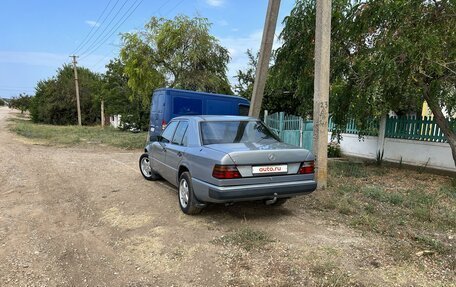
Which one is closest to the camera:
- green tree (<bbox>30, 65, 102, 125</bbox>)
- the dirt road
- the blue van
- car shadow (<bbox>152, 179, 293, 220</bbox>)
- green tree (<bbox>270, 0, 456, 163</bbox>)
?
the dirt road

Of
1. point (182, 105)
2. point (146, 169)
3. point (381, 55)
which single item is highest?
point (381, 55)

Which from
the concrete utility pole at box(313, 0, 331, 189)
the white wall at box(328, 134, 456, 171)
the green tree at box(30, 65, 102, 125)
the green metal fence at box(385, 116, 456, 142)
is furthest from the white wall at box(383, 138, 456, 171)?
the green tree at box(30, 65, 102, 125)

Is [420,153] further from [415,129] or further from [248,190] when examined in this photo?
[248,190]

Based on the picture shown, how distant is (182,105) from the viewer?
12.4m

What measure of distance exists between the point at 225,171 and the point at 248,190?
1.41ft

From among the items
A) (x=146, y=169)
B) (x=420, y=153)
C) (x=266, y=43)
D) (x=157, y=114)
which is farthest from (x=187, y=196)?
(x=420, y=153)

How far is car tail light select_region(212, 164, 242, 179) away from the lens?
4840 mm

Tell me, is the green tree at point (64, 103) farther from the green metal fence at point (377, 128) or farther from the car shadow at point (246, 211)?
the car shadow at point (246, 211)

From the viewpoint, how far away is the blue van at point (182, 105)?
12.2 m

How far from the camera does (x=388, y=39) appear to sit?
7.77 metres

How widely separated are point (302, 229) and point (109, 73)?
3061 centimetres

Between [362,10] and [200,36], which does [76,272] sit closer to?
[362,10]

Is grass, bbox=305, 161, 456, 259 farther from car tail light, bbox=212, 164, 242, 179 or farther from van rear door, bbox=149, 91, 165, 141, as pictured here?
van rear door, bbox=149, 91, 165, 141

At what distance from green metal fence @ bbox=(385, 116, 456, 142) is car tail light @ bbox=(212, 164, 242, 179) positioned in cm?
708
